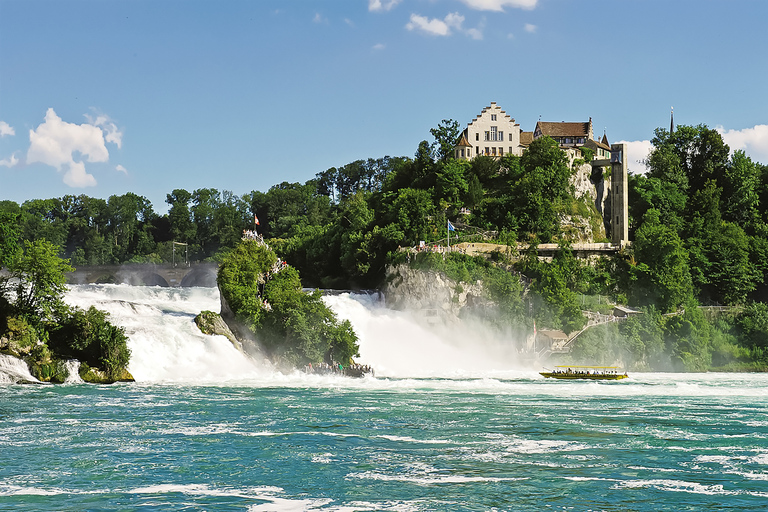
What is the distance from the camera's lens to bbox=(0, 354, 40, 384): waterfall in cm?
4422

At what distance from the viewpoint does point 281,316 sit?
5631cm

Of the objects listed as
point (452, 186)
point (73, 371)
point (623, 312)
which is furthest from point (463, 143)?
point (73, 371)

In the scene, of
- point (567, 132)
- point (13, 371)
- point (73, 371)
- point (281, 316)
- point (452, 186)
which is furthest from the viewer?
point (567, 132)

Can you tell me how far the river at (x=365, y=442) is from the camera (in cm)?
2267

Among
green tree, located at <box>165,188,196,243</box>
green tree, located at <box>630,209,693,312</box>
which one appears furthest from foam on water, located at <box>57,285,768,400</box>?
green tree, located at <box>165,188,196,243</box>

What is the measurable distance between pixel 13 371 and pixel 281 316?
17.2 meters

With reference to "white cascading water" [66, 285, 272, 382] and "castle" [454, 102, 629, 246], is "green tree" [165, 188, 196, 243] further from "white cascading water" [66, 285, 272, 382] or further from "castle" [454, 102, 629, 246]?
"white cascading water" [66, 285, 272, 382]

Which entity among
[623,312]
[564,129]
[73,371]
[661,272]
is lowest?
[73,371]

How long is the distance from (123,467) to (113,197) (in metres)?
131

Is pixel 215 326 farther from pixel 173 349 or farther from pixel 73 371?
pixel 73 371

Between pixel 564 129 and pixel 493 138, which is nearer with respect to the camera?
pixel 493 138

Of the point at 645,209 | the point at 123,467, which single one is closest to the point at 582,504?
the point at 123,467

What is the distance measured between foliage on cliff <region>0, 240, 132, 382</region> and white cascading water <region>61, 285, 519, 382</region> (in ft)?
6.08

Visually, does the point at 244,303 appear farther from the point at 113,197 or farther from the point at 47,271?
the point at 113,197
